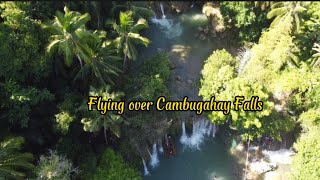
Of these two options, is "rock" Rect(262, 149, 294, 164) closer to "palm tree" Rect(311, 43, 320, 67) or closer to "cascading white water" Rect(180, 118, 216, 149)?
"cascading white water" Rect(180, 118, 216, 149)

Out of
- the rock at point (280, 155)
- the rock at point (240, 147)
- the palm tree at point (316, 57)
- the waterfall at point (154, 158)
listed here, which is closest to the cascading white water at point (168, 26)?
the waterfall at point (154, 158)

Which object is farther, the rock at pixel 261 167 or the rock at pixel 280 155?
the rock at pixel 280 155

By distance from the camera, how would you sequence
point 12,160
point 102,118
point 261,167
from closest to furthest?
point 12,160 < point 102,118 < point 261,167

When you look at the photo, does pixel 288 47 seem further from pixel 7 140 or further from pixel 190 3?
pixel 7 140

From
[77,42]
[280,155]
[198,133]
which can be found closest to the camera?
[77,42]

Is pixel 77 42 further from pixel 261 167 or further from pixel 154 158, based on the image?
pixel 261 167

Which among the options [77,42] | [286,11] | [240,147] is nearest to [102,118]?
[77,42]

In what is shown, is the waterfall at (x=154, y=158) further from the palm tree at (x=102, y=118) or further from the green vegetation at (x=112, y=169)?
the palm tree at (x=102, y=118)
